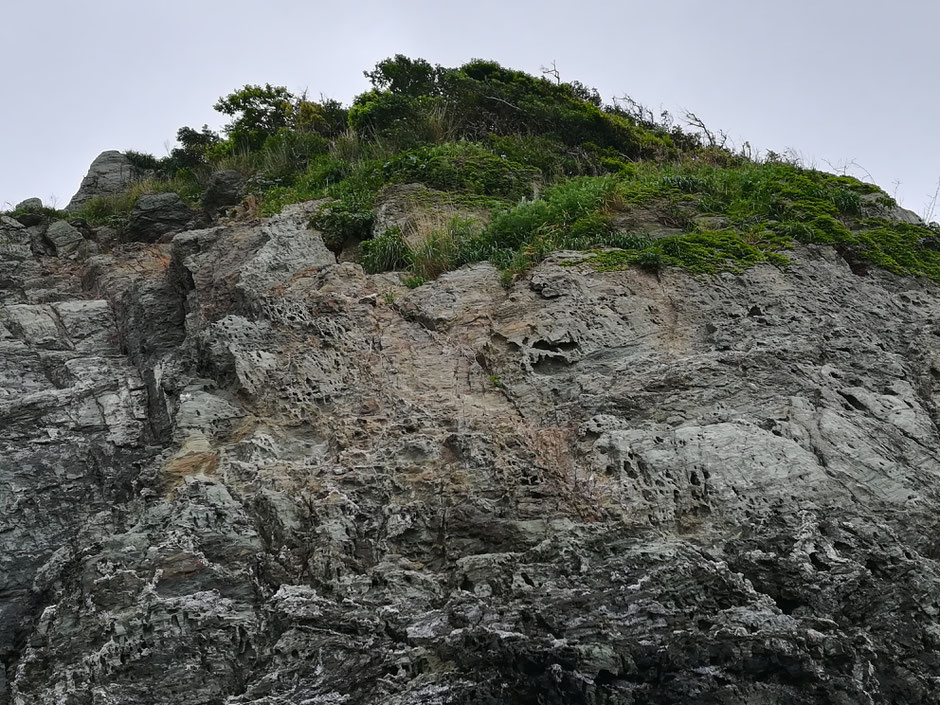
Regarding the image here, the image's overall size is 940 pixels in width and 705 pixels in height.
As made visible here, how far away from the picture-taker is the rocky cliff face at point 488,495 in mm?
4625

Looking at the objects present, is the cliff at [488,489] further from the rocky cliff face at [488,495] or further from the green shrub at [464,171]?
the green shrub at [464,171]

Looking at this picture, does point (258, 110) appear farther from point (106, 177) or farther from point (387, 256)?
point (387, 256)

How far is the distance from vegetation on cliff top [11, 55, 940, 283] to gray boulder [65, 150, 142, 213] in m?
0.38

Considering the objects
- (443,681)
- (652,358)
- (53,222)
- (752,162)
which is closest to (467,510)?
(443,681)

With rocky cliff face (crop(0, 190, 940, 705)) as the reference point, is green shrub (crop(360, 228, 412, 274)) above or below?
above

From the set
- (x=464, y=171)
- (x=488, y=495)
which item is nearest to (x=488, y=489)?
(x=488, y=495)

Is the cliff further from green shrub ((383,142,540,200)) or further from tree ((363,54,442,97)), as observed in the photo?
tree ((363,54,442,97))

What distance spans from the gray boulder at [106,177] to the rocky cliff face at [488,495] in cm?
840

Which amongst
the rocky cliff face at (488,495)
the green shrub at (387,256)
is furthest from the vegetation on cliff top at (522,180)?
the rocky cliff face at (488,495)

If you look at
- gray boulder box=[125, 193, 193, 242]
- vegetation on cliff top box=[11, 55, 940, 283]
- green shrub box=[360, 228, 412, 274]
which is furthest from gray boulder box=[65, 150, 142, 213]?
green shrub box=[360, 228, 412, 274]

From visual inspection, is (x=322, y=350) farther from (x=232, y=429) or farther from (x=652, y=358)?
(x=652, y=358)

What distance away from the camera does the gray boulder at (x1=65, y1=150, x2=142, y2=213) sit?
1595cm

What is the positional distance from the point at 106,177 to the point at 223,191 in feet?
17.3

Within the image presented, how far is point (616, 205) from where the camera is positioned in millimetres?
9211
